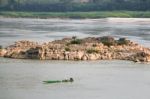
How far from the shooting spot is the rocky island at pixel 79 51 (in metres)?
57.0

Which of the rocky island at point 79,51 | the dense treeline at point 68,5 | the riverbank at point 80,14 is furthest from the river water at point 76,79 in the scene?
the dense treeline at point 68,5

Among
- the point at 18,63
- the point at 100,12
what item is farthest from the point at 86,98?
the point at 100,12

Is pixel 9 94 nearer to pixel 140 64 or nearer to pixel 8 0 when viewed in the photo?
pixel 140 64

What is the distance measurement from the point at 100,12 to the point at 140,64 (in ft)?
304

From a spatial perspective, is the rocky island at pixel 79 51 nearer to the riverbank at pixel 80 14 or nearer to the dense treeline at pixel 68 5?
the riverbank at pixel 80 14

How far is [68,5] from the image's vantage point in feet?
528

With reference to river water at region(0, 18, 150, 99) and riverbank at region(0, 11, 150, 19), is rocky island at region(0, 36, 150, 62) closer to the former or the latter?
river water at region(0, 18, 150, 99)

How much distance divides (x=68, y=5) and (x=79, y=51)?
340 ft

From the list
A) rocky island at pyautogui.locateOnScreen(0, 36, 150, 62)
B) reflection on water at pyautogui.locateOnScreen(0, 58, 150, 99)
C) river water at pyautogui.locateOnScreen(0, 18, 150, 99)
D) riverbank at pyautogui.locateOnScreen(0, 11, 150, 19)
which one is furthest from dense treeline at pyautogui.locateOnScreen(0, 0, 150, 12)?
reflection on water at pyautogui.locateOnScreen(0, 58, 150, 99)

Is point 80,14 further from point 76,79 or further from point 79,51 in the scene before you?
point 76,79

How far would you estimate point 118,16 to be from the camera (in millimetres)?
138500

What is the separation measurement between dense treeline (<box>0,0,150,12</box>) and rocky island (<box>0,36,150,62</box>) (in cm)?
8450

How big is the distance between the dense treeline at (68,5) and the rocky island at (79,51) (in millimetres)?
84498

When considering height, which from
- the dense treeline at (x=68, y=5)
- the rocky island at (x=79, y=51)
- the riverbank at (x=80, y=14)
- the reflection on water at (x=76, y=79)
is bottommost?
the riverbank at (x=80, y=14)
